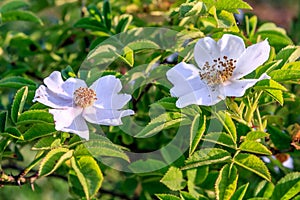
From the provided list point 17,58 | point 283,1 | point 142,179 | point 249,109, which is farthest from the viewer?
point 283,1

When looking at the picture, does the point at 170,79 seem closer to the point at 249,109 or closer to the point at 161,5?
the point at 249,109

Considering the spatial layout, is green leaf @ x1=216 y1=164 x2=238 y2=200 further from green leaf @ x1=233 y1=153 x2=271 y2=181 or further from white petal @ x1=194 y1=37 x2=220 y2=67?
white petal @ x1=194 y1=37 x2=220 y2=67

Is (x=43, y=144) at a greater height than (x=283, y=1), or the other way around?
(x=43, y=144)

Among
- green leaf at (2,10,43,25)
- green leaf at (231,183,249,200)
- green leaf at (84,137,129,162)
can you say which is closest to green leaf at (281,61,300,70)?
green leaf at (231,183,249,200)

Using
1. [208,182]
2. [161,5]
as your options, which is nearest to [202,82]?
[208,182]

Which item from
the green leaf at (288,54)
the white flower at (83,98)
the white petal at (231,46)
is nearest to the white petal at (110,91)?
the white flower at (83,98)

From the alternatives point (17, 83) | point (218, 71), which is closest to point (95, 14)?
point (17, 83)
